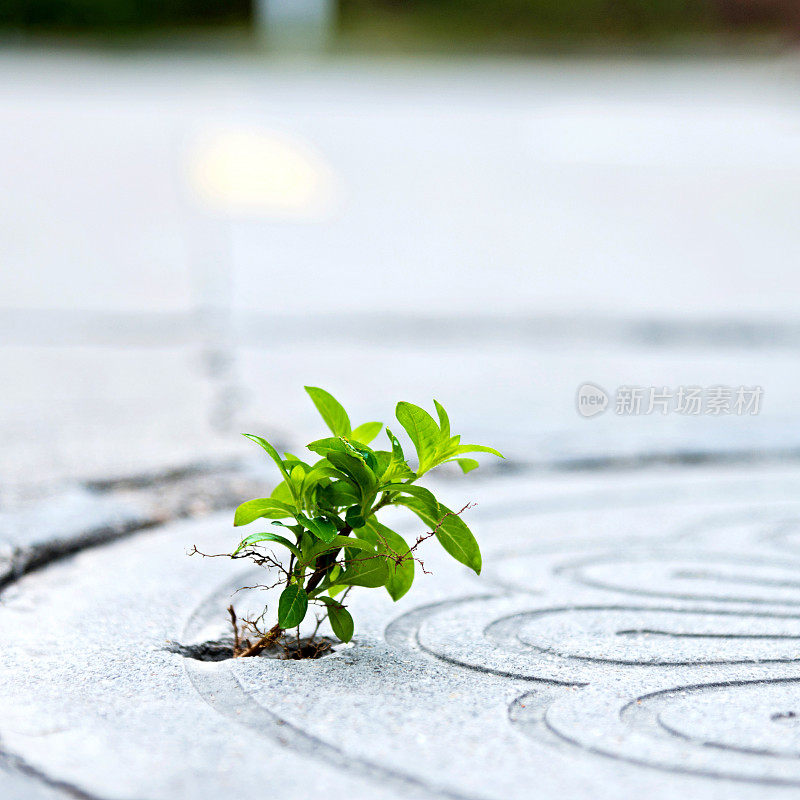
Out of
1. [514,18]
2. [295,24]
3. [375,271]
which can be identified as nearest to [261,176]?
[375,271]

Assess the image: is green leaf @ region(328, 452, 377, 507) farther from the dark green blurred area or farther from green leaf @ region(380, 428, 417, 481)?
the dark green blurred area

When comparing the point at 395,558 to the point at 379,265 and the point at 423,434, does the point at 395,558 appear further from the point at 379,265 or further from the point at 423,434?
the point at 379,265

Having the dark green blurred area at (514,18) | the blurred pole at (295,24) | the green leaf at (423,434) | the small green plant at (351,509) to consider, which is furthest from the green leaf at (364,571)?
the dark green blurred area at (514,18)

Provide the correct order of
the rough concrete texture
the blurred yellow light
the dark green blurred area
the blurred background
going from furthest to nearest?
1. the dark green blurred area
2. the blurred yellow light
3. the blurred background
4. the rough concrete texture

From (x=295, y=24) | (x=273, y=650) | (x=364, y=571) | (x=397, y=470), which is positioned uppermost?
(x=295, y=24)

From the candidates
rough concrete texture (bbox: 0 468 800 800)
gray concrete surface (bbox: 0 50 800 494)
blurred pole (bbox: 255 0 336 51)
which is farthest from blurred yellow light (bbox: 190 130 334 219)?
blurred pole (bbox: 255 0 336 51)

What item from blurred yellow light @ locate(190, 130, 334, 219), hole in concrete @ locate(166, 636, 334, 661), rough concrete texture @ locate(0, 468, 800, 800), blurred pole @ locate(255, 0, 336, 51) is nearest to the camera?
rough concrete texture @ locate(0, 468, 800, 800)

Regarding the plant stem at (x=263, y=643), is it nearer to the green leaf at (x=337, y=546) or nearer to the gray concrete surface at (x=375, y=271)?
the green leaf at (x=337, y=546)
